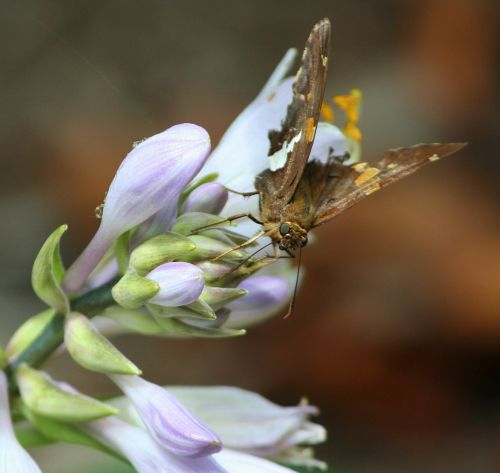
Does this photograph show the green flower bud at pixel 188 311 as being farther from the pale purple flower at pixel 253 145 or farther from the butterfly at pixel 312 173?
the pale purple flower at pixel 253 145

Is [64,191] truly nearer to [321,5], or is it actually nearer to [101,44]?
[101,44]

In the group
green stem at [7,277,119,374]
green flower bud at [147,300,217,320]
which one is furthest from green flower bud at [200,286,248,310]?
green stem at [7,277,119,374]

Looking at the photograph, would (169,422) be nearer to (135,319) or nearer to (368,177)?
(135,319)

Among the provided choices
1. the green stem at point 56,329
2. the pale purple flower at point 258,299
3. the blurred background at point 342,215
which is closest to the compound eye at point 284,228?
the pale purple flower at point 258,299

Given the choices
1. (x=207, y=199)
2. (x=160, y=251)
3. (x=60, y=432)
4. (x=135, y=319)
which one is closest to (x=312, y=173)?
(x=207, y=199)

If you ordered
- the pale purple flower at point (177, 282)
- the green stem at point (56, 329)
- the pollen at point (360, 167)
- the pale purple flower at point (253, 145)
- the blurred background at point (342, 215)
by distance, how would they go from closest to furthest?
the pale purple flower at point (177, 282), the pollen at point (360, 167), the green stem at point (56, 329), the pale purple flower at point (253, 145), the blurred background at point (342, 215)

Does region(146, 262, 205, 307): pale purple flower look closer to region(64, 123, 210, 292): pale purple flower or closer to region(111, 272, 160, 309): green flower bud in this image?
region(111, 272, 160, 309): green flower bud
